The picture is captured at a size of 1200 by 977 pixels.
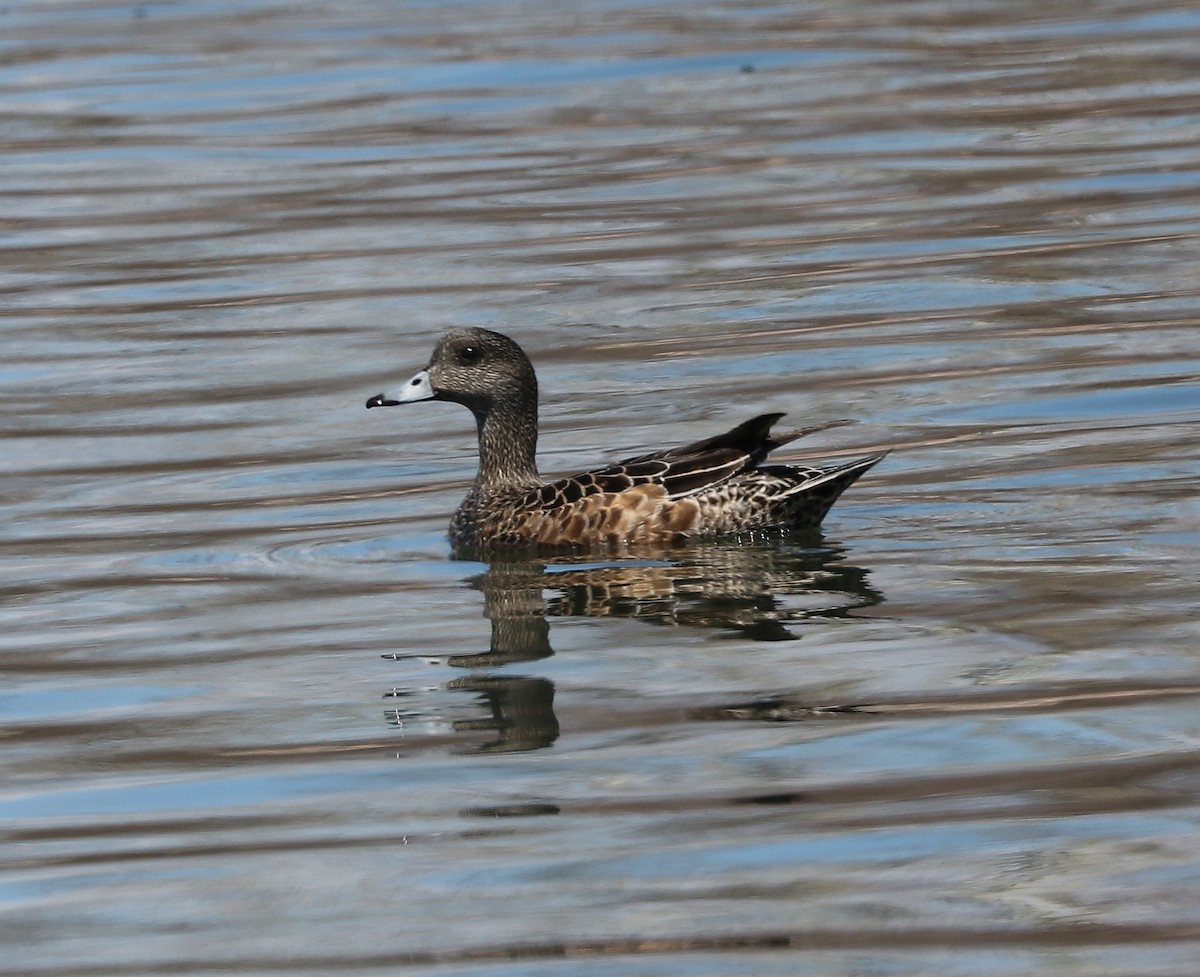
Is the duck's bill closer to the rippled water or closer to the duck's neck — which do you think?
the duck's neck

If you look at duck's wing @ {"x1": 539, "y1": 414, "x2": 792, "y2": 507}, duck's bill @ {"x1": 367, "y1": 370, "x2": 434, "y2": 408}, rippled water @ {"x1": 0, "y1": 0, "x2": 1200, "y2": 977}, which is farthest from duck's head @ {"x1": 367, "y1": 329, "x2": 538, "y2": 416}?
duck's wing @ {"x1": 539, "y1": 414, "x2": 792, "y2": 507}

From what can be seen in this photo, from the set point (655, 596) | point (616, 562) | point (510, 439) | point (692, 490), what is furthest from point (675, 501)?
point (510, 439)

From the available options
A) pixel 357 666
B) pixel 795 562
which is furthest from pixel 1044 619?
pixel 357 666

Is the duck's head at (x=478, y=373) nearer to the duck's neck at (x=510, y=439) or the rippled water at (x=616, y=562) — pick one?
the duck's neck at (x=510, y=439)

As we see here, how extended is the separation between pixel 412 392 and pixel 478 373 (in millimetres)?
308

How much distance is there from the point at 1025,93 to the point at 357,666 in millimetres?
12789

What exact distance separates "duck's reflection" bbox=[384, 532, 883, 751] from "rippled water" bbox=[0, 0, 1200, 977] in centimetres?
3

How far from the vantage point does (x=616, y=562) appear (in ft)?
30.1

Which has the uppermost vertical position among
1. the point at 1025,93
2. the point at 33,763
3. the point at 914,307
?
the point at 1025,93

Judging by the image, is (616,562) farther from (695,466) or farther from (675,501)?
(695,466)

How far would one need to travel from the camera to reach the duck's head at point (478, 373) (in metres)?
10.1

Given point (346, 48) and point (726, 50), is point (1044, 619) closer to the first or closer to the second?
point (726, 50)

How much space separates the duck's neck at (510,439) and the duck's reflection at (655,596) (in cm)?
78

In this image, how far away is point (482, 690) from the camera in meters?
7.46
